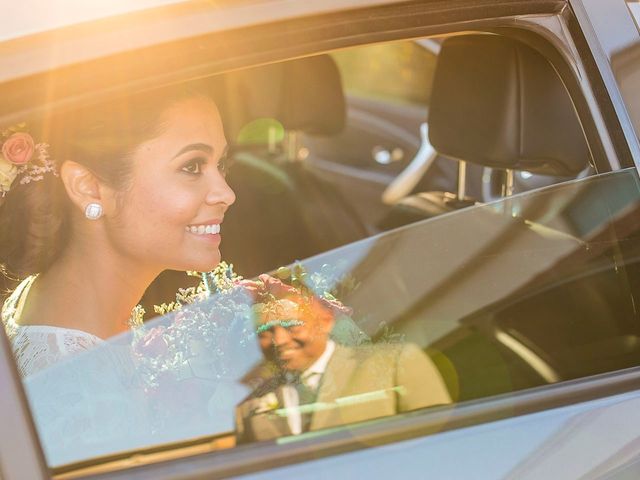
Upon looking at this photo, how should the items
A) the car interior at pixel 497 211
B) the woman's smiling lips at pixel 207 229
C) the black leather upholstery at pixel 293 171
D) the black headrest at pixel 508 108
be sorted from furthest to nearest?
the black leather upholstery at pixel 293 171 < the black headrest at pixel 508 108 < the car interior at pixel 497 211 < the woman's smiling lips at pixel 207 229

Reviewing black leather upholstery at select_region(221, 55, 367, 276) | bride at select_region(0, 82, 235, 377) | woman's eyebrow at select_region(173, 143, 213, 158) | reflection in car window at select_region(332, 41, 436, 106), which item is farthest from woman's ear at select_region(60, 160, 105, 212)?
reflection in car window at select_region(332, 41, 436, 106)

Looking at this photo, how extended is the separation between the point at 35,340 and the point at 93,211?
10.1 inches

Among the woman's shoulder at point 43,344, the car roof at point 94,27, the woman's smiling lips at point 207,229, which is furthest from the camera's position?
the woman's smiling lips at point 207,229

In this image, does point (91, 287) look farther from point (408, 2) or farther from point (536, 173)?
point (536, 173)

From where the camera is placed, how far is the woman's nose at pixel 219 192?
1.53 metres

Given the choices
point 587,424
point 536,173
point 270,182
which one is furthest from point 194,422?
point 270,182

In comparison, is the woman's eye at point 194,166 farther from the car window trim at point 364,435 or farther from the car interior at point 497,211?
the car window trim at point 364,435

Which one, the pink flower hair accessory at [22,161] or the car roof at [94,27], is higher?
the car roof at [94,27]

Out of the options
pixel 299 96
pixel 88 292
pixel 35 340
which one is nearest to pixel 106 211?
pixel 88 292

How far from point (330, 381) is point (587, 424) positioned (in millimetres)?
399

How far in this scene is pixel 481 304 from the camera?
1.80 metres

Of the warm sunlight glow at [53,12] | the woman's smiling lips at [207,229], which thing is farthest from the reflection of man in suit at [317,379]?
the warm sunlight glow at [53,12]

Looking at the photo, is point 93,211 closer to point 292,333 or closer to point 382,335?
point 292,333

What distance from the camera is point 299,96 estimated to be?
2939 mm
